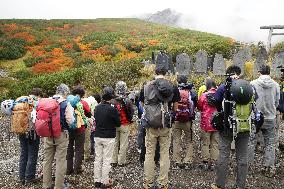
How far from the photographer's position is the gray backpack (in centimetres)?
672

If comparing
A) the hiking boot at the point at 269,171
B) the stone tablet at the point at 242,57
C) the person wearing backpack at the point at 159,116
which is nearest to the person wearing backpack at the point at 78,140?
the person wearing backpack at the point at 159,116

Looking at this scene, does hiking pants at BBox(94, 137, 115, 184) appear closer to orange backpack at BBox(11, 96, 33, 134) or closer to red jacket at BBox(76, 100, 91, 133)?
red jacket at BBox(76, 100, 91, 133)

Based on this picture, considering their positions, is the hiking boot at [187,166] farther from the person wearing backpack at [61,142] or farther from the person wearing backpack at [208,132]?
the person wearing backpack at [61,142]

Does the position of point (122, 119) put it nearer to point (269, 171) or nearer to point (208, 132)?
point (208, 132)

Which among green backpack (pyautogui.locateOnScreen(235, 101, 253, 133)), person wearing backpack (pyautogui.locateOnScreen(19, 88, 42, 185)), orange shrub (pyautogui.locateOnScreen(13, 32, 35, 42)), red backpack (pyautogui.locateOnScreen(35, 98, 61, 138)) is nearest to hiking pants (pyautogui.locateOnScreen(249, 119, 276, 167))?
green backpack (pyautogui.locateOnScreen(235, 101, 253, 133))

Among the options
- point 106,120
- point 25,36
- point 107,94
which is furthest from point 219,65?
point 25,36

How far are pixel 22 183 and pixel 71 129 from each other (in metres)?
1.52

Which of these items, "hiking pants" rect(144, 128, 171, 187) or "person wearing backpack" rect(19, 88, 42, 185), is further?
"person wearing backpack" rect(19, 88, 42, 185)

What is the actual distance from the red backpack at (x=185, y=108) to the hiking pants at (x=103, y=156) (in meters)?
1.57

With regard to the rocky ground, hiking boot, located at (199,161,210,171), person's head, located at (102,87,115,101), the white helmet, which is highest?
person's head, located at (102,87,115,101)

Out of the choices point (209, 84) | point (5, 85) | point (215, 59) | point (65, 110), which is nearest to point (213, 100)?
point (209, 84)

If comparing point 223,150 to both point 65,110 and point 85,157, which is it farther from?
point 85,157

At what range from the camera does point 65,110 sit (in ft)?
23.6

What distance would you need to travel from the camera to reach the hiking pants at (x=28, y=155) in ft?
26.0
